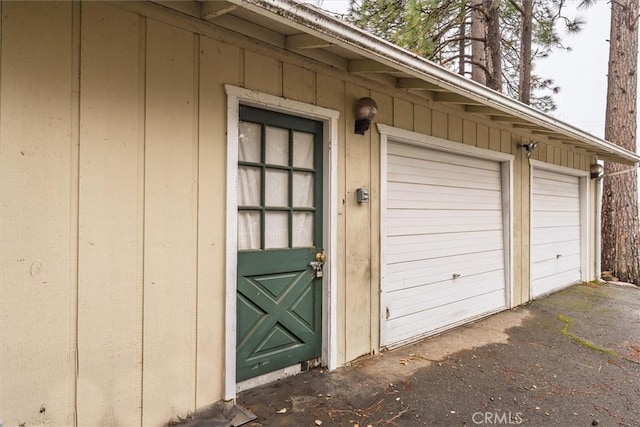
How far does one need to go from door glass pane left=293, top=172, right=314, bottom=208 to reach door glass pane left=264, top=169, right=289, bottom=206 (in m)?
0.08

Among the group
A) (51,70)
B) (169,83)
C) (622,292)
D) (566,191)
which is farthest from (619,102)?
(51,70)

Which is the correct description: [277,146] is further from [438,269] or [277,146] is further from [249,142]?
[438,269]

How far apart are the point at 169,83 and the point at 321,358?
90.2 inches

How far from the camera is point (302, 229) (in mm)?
2953

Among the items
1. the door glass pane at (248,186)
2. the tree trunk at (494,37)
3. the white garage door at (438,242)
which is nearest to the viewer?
the door glass pane at (248,186)

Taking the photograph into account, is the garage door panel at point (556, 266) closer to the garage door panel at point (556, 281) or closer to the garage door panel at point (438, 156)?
the garage door panel at point (556, 281)

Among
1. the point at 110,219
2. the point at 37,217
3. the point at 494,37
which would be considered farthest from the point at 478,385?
the point at 494,37

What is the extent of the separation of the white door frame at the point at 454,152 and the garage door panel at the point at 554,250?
767 millimetres

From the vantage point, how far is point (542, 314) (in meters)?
4.78

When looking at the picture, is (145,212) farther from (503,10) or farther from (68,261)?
(503,10)

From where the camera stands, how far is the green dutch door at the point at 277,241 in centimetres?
262

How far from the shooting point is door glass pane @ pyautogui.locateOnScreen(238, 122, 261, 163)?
8.54ft

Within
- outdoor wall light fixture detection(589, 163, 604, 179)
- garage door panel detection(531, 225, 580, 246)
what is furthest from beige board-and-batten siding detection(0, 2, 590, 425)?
outdoor wall light fixture detection(589, 163, 604, 179)

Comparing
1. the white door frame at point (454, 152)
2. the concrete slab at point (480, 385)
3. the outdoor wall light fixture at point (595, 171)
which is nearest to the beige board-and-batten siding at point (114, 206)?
the concrete slab at point (480, 385)
